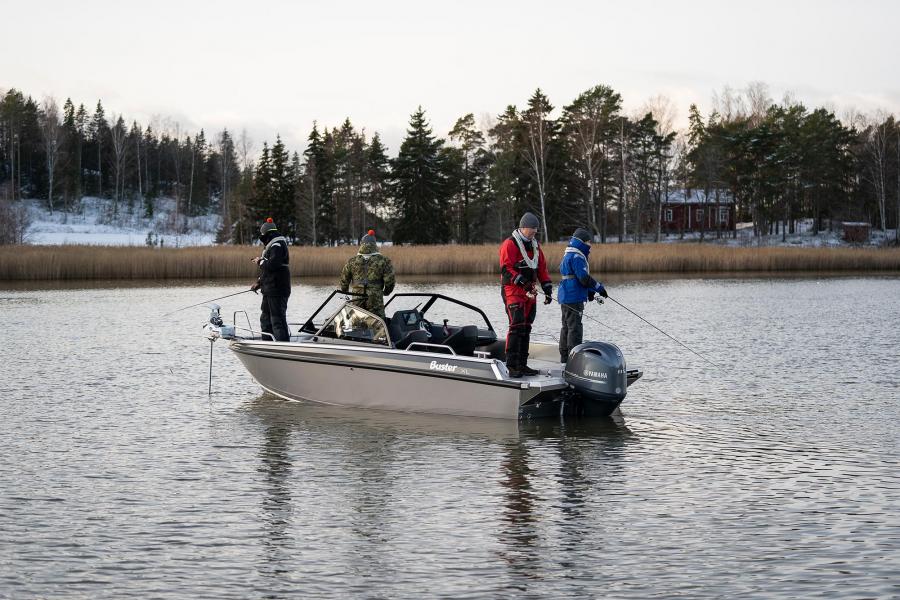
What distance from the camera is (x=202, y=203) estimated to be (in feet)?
355

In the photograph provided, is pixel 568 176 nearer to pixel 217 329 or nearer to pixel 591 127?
pixel 591 127

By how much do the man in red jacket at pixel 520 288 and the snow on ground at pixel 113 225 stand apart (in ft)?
218

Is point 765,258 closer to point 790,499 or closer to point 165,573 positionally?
point 790,499

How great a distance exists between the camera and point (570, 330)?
11.9 m

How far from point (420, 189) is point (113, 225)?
32.0 metres

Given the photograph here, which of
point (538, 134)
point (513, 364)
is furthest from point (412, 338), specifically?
point (538, 134)

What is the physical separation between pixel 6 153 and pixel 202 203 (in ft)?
64.5

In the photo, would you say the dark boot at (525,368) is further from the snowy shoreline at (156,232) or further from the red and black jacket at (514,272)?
the snowy shoreline at (156,232)

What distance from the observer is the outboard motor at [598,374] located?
999 centimetres

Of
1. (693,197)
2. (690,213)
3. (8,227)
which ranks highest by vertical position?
(693,197)

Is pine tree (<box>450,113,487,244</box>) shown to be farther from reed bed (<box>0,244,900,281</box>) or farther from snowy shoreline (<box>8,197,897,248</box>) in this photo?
reed bed (<box>0,244,900,281</box>)

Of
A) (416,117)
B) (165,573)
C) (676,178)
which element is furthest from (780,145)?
(165,573)

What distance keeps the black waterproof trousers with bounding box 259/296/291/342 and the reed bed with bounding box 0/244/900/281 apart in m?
24.7

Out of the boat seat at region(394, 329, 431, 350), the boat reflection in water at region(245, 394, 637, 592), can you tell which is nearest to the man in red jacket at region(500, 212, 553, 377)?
the boat reflection in water at region(245, 394, 637, 592)
